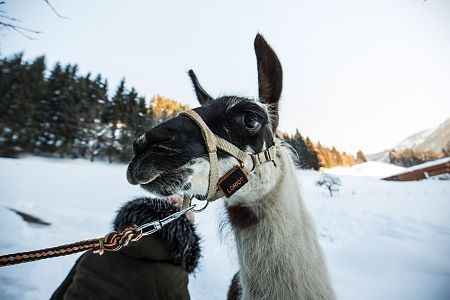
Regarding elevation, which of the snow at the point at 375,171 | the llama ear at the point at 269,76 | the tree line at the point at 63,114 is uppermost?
the tree line at the point at 63,114

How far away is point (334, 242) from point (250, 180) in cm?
563

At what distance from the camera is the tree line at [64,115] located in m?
23.0

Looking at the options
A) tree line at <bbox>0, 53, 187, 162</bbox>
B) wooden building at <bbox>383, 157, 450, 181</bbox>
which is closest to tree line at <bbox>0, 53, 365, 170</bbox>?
tree line at <bbox>0, 53, 187, 162</bbox>

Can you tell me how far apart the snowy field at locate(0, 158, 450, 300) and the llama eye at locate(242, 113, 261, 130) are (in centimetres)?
86

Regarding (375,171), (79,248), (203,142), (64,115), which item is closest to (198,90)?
(203,142)

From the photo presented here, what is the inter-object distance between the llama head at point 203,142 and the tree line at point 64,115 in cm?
2178

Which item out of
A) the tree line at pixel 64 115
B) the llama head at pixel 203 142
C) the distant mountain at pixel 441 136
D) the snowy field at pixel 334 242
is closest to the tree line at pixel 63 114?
the tree line at pixel 64 115

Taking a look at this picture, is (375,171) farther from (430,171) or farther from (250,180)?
(250,180)

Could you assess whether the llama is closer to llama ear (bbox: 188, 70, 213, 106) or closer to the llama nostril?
the llama nostril

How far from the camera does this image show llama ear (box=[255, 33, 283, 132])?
5.63ft

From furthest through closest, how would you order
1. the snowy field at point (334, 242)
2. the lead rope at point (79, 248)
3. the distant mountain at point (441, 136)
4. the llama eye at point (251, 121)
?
the distant mountain at point (441, 136), the snowy field at point (334, 242), the llama eye at point (251, 121), the lead rope at point (79, 248)

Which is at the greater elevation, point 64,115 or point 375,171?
point 64,115

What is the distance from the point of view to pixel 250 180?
160 centimetres

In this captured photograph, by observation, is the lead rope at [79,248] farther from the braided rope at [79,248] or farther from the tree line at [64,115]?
the tree line at [64,115]
